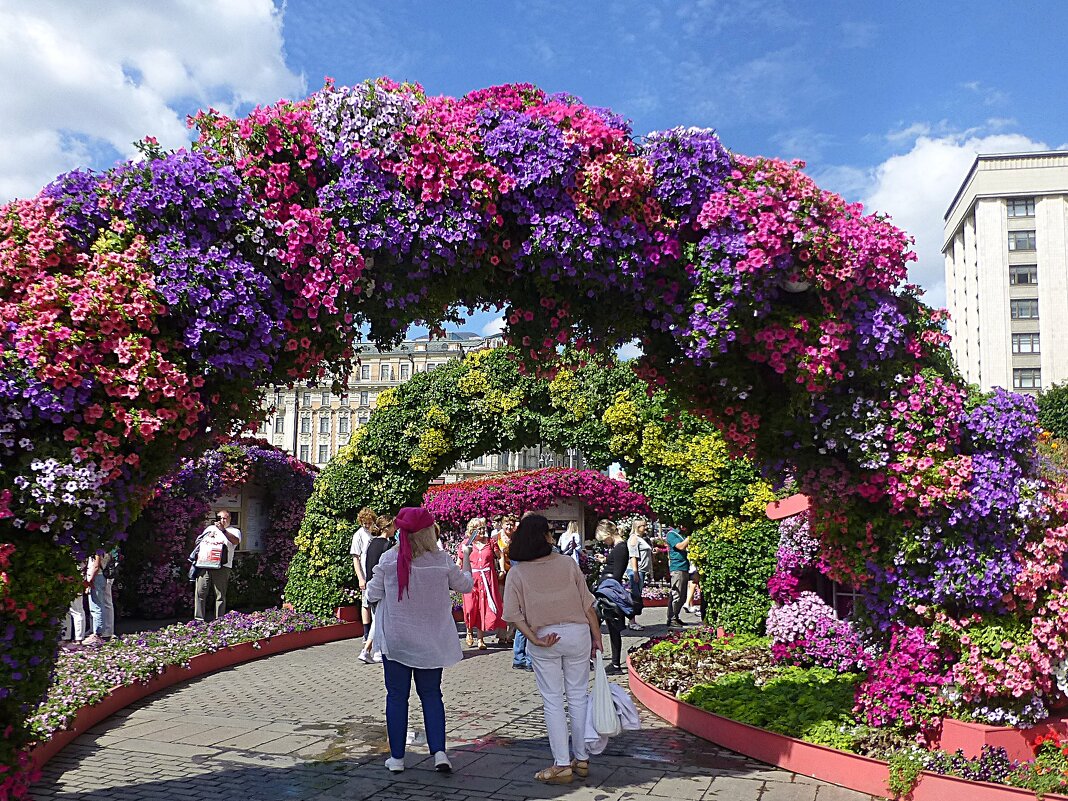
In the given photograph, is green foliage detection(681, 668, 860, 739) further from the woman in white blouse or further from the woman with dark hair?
the woman in white blouse

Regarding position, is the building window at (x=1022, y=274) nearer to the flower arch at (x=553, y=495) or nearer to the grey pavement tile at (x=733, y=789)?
the flower arch at (x=553, y=495)

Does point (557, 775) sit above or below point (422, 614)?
below

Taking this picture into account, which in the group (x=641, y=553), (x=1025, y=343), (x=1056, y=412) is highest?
(x=1025, y=343)

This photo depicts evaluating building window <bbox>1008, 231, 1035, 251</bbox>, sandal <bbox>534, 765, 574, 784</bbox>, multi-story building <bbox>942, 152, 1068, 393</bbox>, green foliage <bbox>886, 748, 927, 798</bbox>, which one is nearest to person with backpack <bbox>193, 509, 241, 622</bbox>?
sandal <bbox>534, 765, 574, 784</bbox>

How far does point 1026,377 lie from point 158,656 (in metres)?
64.8

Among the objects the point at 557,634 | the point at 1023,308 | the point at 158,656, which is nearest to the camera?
the point at 557,634

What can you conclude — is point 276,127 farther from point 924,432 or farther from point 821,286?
point 924,432

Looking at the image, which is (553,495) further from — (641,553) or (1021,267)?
(1021,267)

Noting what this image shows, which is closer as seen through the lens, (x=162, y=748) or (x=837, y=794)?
(x=837, y=794)

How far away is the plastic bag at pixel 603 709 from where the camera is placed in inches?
229

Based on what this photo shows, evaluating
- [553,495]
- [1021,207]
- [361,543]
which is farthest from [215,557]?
[1021,207]

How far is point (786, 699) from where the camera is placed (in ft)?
22.2

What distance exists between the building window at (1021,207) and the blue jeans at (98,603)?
67.2 meters

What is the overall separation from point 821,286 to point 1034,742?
9.56 ft
